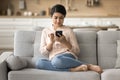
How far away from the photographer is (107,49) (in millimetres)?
3426

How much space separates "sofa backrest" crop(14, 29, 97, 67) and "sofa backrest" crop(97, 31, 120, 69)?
0.24ft

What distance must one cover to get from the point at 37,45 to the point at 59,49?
0.95ft

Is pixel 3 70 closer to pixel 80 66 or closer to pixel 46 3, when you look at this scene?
pixel 80 66

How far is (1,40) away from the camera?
764 centimetres

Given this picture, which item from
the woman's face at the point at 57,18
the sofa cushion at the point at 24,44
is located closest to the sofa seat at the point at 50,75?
the sofa cushion at the point at 24,44

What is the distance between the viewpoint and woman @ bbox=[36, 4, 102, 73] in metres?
3.14

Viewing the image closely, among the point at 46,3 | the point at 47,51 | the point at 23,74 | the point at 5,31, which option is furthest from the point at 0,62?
the point at 46,3

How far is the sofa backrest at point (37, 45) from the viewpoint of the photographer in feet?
11.2

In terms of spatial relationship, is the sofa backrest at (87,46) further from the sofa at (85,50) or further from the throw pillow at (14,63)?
the throw pillow at (14,63)

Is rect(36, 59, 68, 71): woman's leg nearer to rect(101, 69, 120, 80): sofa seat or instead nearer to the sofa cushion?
the sofa cushion

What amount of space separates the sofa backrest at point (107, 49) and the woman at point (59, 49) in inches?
12.0

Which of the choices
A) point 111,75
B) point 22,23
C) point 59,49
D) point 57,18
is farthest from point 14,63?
point 22,23

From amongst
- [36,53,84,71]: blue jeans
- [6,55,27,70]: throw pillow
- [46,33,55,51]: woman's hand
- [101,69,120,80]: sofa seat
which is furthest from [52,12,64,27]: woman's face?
[101,69,120,80]: sofa seat

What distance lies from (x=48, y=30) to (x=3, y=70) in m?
Answer: 0.75
